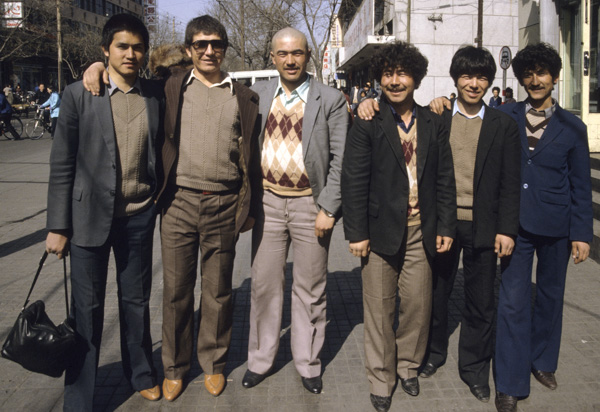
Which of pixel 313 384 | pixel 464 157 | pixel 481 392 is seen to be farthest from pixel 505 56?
pixel 313 384

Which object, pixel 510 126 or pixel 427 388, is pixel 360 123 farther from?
pixel 427 388

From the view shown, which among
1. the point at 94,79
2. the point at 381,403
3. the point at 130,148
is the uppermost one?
the point at 94,79

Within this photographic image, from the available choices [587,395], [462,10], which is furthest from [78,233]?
[462,10]

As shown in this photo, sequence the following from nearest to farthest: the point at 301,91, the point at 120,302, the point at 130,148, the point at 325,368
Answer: the point at 130,148
the point at 120,302
the point at 301,91
the point at 325,368

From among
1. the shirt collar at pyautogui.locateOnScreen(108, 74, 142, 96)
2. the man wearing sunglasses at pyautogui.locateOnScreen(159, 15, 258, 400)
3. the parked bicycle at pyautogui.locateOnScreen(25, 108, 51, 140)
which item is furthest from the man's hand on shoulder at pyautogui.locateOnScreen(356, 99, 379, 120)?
the parked bicycle at pyautogui.locateOnScreen(25, 108, 51, 140)

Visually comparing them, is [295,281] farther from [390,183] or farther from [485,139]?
[485,139]

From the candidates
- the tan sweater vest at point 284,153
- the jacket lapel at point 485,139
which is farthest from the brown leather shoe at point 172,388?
the jacket lapel at point 485,139

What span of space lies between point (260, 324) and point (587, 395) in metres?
2.07

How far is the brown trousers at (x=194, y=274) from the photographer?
340cm

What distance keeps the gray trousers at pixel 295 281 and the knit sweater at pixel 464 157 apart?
0.86 meters

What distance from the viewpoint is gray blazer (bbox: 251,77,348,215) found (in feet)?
11.3

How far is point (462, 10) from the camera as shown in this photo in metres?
25.2

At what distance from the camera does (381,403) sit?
3.39 m

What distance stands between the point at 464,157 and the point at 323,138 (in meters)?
0.85
